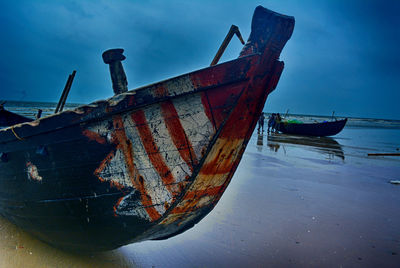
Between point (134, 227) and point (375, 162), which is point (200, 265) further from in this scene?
point (375, 162)

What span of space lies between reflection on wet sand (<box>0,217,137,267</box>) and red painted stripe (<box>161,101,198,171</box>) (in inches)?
58.3

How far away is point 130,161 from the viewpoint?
71.6 inches

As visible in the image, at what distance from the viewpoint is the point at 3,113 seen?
4.41 m

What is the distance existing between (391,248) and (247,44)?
2810 millimetres

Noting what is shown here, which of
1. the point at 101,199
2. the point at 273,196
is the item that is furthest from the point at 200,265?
the point at 273,196

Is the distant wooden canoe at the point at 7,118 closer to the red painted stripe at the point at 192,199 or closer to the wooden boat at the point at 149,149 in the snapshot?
the wooden boat at the point at 149,149

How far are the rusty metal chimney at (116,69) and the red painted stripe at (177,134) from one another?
0.87m

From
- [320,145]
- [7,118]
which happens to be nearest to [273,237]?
[7,118]

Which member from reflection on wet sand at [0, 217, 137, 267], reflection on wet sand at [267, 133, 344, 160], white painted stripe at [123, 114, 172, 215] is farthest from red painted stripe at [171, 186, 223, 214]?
reflection on wet sand at [267, 133, 344, 160]

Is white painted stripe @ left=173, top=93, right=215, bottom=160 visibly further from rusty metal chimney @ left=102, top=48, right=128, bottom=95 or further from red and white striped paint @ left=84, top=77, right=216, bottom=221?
rusty metal chimney @ left=102, top=48, right=128, bottom=95

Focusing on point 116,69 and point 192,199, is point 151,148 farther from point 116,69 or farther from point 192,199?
point 116,69

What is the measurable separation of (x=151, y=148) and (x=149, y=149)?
0.02 metres

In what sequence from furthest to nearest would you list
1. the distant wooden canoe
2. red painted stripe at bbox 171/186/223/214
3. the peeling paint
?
the distant wooden canoe, the peeling paint, red painted stripe at bbox 171/186/223/214

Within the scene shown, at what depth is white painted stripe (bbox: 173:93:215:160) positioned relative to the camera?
5.48 feet
